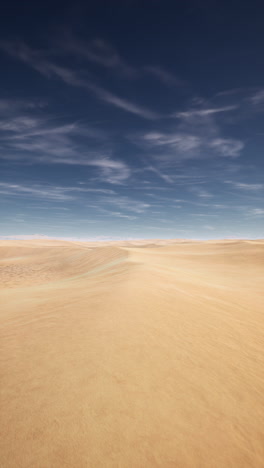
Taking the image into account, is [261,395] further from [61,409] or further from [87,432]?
[61,409]

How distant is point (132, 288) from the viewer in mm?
5449

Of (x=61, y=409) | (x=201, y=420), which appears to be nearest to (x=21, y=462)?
(x=61, y=409)

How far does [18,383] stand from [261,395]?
8.83 feet

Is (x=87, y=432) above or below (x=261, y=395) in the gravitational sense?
above

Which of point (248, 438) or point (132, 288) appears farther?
point (132, 288)

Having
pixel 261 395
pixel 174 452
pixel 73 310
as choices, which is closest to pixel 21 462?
pixel 174 452

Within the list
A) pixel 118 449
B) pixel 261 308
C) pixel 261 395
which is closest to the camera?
pixel 118 449

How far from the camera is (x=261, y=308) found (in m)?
5.29

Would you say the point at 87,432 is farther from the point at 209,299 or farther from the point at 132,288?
the point at 209,299

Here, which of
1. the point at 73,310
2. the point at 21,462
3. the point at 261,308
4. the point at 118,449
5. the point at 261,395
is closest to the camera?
the point at 21,462

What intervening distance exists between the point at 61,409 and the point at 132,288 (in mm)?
3626

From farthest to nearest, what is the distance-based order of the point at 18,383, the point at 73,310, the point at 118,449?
the point at 73,310 < the point at 18,383 < the point at 118,449

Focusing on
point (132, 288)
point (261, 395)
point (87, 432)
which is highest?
point (132, 288)

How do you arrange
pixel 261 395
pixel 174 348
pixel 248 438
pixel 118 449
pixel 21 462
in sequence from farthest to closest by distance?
pixel 174 348, pixel 261 395, pixel 248 438, pixel 118 449, pixel 21 462
